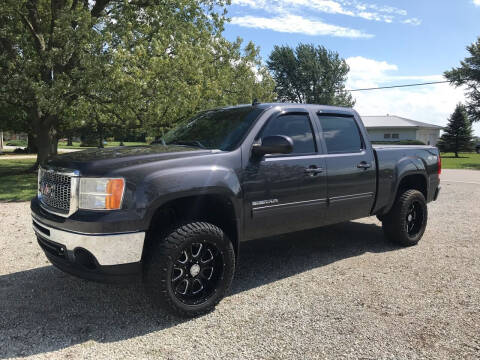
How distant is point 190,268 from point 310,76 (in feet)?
185

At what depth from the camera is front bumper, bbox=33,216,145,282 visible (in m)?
3.14

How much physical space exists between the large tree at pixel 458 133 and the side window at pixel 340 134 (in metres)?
44.5

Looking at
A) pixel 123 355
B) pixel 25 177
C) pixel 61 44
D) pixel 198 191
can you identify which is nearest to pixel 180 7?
pixel 61 44

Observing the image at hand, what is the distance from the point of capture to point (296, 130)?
4.54 m

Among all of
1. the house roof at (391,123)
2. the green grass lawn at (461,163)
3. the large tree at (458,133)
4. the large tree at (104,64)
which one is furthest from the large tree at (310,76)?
the large tree at (104,64)

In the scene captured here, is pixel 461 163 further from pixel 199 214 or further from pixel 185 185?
pixel 185 185

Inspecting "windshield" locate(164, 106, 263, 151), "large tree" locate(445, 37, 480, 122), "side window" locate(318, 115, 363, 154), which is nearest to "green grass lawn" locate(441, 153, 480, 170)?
"large tree" locate(445, 37, 480, 122)

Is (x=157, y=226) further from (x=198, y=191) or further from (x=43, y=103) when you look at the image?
(x=43, y=103)

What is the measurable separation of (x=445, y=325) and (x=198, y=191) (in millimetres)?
2370

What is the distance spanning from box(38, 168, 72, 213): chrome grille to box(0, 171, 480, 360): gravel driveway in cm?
99

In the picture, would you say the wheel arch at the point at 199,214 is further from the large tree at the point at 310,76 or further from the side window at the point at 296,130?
the large tree at the point at 310,76

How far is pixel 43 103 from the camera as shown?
38.2 feet

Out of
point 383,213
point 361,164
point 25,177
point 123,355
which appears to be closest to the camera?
point 123,355

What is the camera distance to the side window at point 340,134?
482cm
